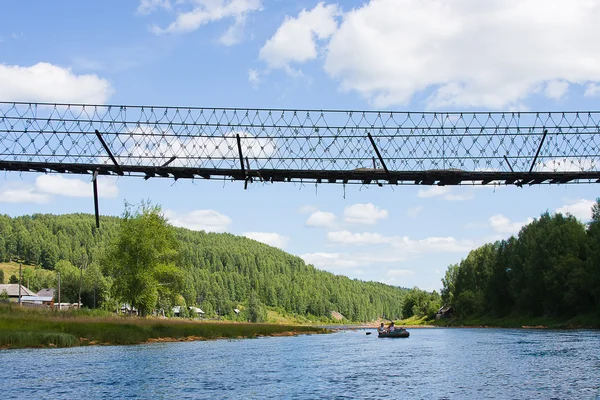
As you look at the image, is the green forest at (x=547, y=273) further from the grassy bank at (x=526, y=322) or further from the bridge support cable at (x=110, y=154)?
the bridge support cable at (x=110, y=154)

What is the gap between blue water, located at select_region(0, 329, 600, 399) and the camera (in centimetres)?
2969

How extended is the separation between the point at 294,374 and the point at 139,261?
53.3 meters

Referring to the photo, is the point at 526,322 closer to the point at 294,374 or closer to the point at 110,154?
the point at 294,374

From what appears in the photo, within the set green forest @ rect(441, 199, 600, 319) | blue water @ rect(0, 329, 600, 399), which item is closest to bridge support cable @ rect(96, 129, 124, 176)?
blue water @ rect(0, 329, 600, 399)

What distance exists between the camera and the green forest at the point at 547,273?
311 ft

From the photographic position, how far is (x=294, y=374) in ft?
127

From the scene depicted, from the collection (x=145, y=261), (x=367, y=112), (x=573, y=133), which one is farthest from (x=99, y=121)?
(x=145, y=261)

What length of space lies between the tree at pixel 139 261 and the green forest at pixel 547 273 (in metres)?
57.3

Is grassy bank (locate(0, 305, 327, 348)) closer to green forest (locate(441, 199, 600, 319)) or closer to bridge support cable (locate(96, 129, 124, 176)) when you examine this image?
bridge support cable (locate(96, 129, 124, 176))

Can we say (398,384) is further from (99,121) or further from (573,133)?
(99,121)

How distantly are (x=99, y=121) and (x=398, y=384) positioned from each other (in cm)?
2038

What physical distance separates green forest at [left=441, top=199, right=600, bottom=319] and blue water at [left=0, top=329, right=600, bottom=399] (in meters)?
43.6

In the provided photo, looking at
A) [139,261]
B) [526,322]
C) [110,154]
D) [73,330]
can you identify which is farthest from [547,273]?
[110,154]

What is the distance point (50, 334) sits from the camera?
52.7 meters
